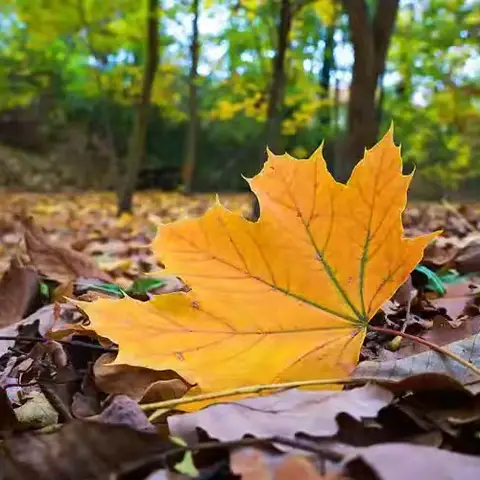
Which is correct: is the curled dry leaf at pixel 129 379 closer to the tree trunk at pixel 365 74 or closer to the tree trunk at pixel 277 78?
the tree trunk at pixel 365 74

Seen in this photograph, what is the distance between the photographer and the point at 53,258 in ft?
3.67

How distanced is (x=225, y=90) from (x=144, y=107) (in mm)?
4548

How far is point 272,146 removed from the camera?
3.86 meters

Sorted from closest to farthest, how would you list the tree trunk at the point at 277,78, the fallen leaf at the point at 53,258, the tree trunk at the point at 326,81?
the fallen leaf at the point at 53,258, the tree trunk at the point at 277,78, the tree trunk at the point at 326,81

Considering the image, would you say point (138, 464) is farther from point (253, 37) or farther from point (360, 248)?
point (253, 37)

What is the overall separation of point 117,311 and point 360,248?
189 mm

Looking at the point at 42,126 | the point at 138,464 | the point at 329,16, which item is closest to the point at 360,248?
the point at 138,464

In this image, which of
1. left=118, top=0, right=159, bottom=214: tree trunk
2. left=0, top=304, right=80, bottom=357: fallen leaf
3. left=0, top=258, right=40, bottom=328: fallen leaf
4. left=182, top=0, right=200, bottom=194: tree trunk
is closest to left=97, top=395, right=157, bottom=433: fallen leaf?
left=0, top=304, right=80, bottom=357: fallen leaf

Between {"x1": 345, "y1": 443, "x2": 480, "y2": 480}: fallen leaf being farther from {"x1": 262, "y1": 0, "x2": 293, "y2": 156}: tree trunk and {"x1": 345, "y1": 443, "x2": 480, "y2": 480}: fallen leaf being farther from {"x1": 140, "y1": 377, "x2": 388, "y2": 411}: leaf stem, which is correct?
{"x1": 262, "y1": 0, "x2": 293, "y2": 156}: tree trunk

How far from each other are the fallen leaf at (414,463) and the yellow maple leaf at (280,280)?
0.45 feet

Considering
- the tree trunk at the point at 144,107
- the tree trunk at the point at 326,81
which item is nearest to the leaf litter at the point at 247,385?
the tree trunk at the point at 144,107

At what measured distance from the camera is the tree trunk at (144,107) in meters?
4.50

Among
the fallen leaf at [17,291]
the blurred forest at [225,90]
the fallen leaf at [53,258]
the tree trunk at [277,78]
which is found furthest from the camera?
the blurred forest at [225,90]

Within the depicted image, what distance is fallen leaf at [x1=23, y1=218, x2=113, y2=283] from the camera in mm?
1102
